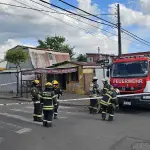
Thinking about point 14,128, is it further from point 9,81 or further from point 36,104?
point 9,81

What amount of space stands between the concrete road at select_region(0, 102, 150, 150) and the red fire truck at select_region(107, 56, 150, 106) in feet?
4.13

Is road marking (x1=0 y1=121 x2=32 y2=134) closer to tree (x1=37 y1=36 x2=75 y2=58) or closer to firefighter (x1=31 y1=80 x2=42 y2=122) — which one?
firefighter (x1=31 y1=80 x2=42 y2=122)

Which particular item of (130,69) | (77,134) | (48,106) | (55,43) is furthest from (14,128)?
(55,43)

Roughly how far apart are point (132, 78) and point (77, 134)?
5.54 meters

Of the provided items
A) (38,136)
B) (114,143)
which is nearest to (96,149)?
(114,143)

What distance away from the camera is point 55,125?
1055cm

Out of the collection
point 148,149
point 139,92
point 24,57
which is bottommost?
point 148,149

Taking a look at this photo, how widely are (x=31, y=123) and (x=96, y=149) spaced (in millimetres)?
4216

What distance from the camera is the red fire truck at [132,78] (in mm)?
13328

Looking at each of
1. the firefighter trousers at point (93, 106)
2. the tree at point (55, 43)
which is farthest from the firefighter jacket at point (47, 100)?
the tree at point (55, 43)

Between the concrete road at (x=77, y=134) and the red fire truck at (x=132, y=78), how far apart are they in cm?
126

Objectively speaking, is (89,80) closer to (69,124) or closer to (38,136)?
(69,124)

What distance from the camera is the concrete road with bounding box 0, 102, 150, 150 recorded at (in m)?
7.59

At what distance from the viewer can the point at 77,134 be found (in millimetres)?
8930
